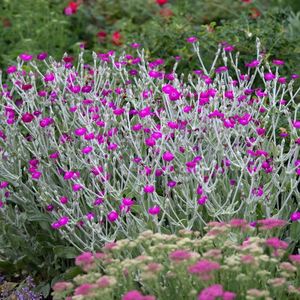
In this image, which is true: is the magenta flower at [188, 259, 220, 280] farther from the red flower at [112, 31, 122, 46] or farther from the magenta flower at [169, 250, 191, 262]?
the red flower at [112, 31, 122, 46]

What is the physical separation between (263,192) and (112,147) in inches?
29.9

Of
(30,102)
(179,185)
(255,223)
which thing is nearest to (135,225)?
(179,185)

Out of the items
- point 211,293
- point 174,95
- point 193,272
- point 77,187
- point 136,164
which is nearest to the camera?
point 211,293

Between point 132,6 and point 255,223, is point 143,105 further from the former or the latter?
point 132,6

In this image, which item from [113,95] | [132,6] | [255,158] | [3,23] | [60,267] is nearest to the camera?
[255,158]

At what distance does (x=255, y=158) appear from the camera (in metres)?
3.84

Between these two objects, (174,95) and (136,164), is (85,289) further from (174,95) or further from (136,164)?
(136,164)

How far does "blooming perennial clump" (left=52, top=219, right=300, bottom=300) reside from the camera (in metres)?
2.68

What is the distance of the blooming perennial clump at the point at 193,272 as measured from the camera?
268 cm

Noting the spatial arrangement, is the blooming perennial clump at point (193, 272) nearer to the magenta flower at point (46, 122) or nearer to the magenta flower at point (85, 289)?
the magenta flower at point (85, 289)

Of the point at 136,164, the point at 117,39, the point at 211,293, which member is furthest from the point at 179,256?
the point at 117,39

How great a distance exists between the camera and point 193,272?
2.65 metres

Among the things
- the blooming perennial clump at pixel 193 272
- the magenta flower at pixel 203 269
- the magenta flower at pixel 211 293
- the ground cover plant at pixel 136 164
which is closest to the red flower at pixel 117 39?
the ground cover plant at pixel 136 164

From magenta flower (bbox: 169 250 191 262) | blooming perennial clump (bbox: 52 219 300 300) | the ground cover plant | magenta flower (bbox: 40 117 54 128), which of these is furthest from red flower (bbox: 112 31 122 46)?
magenta flower (bbox: 169 250 191 262)
